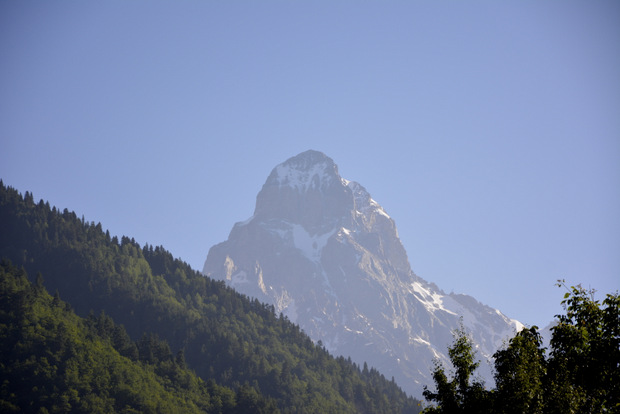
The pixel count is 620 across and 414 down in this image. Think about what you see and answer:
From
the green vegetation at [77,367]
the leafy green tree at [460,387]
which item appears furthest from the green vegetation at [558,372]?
the green vegetation at [77,367]

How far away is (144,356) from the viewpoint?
191 metres

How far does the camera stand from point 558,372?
36.0m

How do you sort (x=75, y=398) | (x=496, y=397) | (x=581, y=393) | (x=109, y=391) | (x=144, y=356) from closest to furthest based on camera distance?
(x=581, y=393), (x=496, y=397), (x=75, y=398), (x=109, y=391), (x=144, y=356)

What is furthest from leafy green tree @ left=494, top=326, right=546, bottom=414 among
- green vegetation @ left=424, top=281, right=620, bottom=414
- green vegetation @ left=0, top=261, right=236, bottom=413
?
green vegetation @ left=0, top=261, right=236, bottom=413

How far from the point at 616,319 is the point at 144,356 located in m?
170

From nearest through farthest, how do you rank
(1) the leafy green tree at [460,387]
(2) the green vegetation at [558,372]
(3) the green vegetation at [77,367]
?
(2) the green vegetation at [558,372] → (1) the leafy green tree at [460,387] → (3) the green vegetation at [77,367]

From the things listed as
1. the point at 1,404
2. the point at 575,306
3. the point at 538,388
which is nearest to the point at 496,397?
the point at 538,388

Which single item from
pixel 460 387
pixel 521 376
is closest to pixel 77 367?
pixel 460 387

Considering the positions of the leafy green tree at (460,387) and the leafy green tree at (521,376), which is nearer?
the leafy green tree at (521,376)

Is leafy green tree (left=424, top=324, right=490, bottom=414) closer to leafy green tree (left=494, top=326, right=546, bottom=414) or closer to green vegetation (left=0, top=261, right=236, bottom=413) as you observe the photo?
leafy green tree (left=494, top=326, right=546, bottom=414)

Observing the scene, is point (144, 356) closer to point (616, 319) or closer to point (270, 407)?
point (270, 407)

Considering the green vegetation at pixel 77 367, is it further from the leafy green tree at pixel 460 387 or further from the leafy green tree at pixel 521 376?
the leafy green tree at pixel 521 376

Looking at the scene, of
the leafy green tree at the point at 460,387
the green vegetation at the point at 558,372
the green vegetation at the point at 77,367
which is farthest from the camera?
the green vegetation at the point at 77,367

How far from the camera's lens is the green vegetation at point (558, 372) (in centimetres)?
3472
